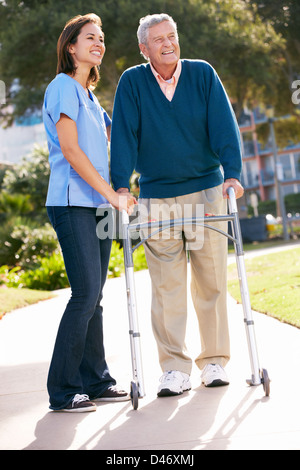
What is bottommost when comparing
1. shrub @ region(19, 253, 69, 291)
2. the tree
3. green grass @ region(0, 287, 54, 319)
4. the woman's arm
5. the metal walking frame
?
the metal walking frame

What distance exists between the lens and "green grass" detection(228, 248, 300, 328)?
20.8ft

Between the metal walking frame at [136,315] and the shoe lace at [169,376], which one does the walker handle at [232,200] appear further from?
the shoe lace at [169,376]

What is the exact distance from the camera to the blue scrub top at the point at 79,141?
3621mm

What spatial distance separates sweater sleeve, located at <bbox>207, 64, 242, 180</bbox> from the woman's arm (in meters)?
0.73

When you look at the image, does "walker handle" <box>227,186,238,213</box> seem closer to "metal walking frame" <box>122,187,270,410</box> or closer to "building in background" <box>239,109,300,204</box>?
"metal walking frame" <box>122,187,270,410</box>

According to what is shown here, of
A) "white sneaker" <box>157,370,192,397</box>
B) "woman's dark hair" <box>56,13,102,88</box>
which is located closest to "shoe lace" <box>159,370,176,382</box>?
"white sneaker" <box>157,370,192,397</box>

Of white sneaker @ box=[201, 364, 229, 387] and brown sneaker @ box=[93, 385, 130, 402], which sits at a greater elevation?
white sneaker @ box=[201, 364, 229, 387]

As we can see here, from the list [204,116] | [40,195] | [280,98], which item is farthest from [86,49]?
[280,98]

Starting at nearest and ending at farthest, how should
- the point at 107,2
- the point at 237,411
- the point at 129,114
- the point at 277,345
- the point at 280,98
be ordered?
the point at 237,411 → the point at 129,114 → the point at 277,345 → the point at 107,2 → the point at 280,98

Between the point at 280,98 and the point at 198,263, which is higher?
the point at 280,98

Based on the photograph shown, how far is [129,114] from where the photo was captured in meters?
3.94

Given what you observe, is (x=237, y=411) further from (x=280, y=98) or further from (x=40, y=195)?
(x=280, y=98)

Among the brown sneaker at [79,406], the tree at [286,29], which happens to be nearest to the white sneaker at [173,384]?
the brown sneaker at [79,406]

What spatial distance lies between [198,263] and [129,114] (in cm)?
94
